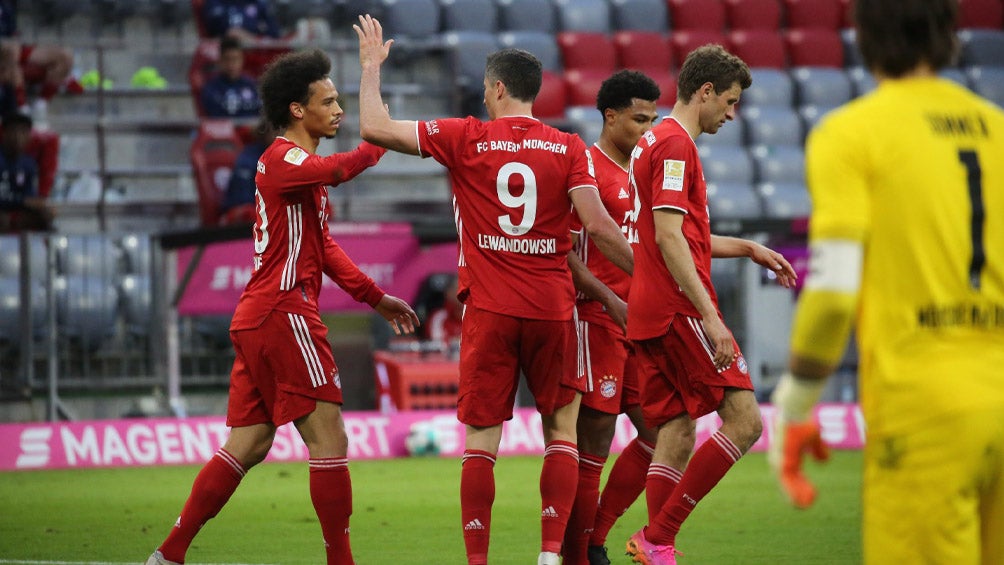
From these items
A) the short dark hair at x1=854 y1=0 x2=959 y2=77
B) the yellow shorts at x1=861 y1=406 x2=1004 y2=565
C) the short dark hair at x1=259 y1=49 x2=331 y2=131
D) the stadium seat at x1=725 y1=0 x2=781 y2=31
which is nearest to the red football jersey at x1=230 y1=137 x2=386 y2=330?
the short dark hair at x1=259 y1=49 x2=331 y2=131

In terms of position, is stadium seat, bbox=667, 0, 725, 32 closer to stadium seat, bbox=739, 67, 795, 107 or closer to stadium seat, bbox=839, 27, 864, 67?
stadium seat, bbox=739, 67, 795, 107

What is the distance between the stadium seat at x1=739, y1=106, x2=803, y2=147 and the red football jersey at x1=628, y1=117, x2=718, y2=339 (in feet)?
39.7

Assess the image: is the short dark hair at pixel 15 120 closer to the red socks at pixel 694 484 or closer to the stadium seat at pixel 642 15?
the stadium seat at pixel 642 15

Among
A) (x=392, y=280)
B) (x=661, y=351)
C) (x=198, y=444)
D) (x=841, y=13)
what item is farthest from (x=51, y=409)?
(x=841, y=13)

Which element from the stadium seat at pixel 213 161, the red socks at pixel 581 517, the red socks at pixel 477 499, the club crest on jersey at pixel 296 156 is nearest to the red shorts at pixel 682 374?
the red socks at pixel 581 517

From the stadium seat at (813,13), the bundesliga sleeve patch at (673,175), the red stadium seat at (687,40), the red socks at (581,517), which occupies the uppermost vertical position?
the stadium seat at (813,13)

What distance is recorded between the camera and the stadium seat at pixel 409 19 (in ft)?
58.1

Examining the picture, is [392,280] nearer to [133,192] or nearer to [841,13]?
[133,192]

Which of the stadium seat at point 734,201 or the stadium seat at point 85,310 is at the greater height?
the stadium seat at point 734,201

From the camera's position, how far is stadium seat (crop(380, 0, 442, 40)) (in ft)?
58.1

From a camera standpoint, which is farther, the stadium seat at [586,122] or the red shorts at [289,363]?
the stadium seat at [586,122]

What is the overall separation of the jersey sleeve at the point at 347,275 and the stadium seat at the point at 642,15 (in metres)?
13.2

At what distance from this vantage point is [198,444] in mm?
11734

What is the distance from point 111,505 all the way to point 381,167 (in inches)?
308
